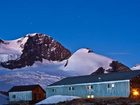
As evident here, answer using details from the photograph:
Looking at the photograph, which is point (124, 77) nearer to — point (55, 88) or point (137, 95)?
point (137, 95)

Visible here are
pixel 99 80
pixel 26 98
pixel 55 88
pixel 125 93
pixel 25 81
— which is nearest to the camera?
pixel 125 93

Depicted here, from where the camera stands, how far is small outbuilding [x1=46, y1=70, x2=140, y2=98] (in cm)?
8312

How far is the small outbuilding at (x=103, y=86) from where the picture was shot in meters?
83.1

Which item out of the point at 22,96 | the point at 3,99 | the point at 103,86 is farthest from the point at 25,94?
the point at 103,86

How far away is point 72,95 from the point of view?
306 ft

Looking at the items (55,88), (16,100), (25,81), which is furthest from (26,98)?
(25,81)

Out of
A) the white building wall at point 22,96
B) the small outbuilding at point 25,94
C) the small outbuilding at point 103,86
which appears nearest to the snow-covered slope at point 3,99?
the small outbuilding at point 25,94

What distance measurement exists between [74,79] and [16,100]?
17.0m

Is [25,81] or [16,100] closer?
[16,100]

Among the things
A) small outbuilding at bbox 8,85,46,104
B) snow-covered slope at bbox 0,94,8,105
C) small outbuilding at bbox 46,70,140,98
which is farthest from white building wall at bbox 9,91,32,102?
small outbuilding at bbox 46,70,140,98

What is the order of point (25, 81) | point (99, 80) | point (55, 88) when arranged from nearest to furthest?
Answer: point (99, 80) < point (55, 88) < point (25, 81)

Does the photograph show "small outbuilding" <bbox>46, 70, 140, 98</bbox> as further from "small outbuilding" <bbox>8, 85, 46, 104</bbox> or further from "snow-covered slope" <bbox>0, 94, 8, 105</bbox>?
"snow-covered slope" <bbox>0, 94, 8, 105</bbox>

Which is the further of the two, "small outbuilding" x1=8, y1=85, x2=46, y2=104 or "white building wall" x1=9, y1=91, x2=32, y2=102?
"white building wall" x1=9, y1=91, x2=32, y2=102

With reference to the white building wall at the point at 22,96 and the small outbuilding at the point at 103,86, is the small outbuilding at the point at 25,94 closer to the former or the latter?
the white building wall at the point at 22,96
